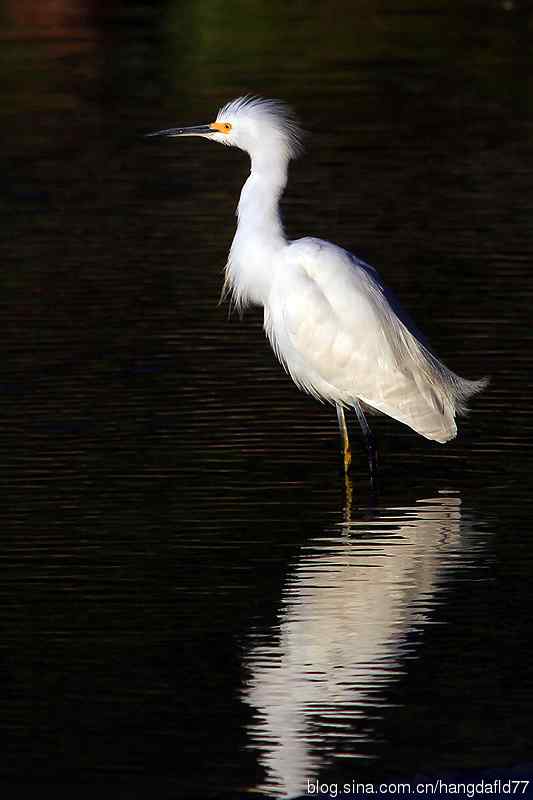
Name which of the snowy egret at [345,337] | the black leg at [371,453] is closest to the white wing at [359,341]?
the snowy egret at [345,337]

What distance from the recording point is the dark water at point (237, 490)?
17.4ft

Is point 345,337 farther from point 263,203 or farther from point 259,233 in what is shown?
point 263,203

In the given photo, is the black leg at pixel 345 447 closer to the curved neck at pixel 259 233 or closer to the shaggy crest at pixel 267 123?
the curved neck at pixel 259 233

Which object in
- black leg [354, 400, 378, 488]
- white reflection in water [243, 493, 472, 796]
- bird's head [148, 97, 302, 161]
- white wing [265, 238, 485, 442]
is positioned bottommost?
white reflection in water [243, 493, 472, 796]

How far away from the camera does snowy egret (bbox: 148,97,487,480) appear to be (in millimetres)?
7984

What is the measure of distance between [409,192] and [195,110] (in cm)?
334

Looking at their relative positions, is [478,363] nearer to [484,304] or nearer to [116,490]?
[484,304]

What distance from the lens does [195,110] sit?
1620cm

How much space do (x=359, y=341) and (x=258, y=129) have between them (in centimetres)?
118

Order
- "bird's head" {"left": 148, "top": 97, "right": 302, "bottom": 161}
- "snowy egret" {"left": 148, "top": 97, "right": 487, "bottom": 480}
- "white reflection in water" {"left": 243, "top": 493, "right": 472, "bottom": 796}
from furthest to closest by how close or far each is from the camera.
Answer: "bird's head" {"left": 148, "top": 97, "right": 302, "bottom": 161} → "snowy egret" {"left": 148, "top": 97, "right": 487, "bottom": 480} → "white reflection in water" {"left": 243, "top": 493, "right": 472, "bottom": 796}

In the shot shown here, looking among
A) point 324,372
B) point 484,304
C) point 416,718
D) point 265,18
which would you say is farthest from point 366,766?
point 265,18

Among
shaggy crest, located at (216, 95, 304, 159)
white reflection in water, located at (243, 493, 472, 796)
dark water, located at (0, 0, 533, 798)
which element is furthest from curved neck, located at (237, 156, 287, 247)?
white reflection in water, located at (243, 493, 472, 796)

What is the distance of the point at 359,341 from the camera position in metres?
8.07

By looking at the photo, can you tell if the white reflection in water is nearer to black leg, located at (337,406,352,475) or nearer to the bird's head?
black leg, located at (337,406,352,475)
